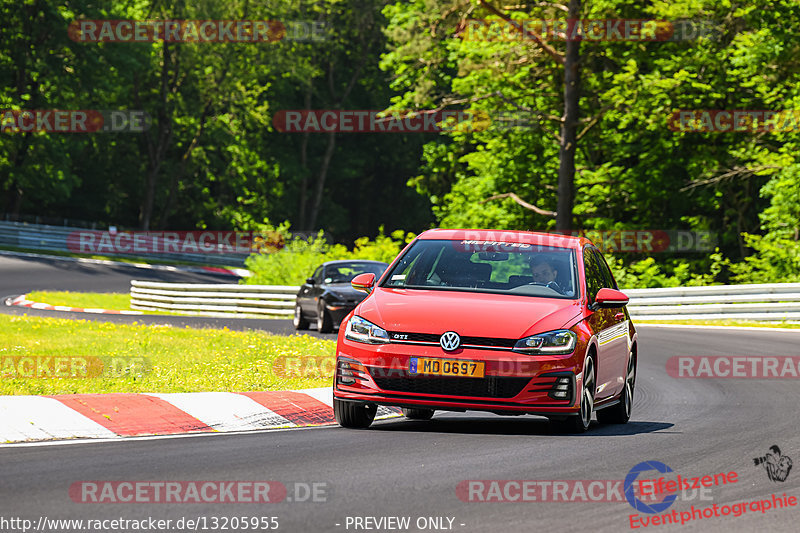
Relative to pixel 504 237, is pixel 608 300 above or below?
below

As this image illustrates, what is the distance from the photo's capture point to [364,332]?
9.88 m

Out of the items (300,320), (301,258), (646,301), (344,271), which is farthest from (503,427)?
(301,258)

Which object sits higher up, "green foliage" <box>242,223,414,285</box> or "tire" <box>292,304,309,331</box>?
"green foliage" <box>242,223,414,285</box>

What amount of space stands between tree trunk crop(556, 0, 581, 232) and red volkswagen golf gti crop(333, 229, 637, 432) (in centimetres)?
2704

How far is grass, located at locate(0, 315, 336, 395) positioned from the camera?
12.3 metres

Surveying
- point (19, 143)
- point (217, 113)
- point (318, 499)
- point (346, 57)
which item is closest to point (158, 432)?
point (318, 499)

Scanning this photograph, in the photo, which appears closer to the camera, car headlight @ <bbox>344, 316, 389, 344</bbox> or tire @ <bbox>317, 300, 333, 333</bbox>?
car headlight @ <bbox>344, 316, 389, 344</bbox>

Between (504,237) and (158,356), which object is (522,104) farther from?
(504,237)

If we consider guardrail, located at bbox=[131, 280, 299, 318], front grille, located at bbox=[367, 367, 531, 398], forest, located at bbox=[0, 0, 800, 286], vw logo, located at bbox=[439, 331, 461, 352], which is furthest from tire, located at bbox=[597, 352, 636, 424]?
forest, located at bbox=[0, 0, 800, 286]

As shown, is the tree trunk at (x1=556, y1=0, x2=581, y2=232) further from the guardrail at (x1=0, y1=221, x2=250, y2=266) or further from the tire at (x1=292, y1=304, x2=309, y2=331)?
the guardrail at (x1=0, y1=221, x2=250, y2=266)

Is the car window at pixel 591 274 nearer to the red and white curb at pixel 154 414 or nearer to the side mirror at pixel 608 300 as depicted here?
the side mirror at pixel 608 300

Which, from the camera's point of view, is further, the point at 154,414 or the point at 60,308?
the point at 60,308

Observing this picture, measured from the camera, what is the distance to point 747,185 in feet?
128

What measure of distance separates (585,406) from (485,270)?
1.53 meters
